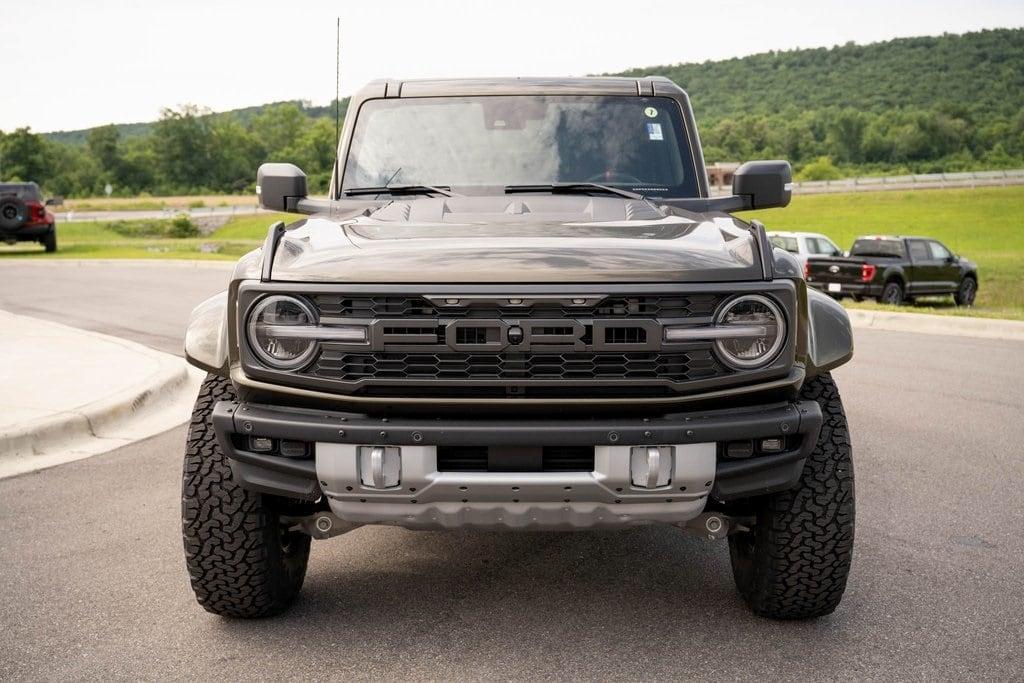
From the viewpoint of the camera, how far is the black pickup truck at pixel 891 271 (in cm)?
2166

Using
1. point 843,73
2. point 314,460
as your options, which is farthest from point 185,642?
point 843,73

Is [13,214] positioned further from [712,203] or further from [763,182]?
[763,182]

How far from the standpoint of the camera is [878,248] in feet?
74.5

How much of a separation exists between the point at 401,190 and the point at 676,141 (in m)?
1.31

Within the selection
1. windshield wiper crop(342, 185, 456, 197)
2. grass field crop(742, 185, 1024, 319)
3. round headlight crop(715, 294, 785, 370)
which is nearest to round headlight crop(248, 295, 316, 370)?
round headlight crop(715, 294, 785, 370)

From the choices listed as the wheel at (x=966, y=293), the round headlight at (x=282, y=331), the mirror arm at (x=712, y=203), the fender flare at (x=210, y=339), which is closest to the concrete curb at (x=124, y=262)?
the wheel at (x=966, y=293)

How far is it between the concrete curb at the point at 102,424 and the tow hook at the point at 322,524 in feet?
10.1

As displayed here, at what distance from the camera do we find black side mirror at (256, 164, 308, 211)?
4945mm

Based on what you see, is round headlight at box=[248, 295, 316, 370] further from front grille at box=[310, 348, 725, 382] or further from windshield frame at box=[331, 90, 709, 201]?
windshield frame at box=[331, 90, 709, 201]

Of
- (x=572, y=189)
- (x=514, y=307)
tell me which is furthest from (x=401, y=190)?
(x=514, y=307)

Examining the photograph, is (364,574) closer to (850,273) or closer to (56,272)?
(850,273)

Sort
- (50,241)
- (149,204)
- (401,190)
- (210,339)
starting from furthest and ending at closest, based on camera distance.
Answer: (149,204), (50,241), (401,190), (210,339)

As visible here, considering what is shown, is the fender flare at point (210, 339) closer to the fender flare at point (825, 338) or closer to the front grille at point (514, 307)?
the front grille at point (514, 307)

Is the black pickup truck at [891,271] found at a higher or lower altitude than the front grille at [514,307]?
lower
